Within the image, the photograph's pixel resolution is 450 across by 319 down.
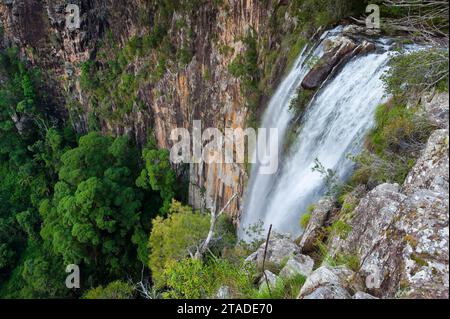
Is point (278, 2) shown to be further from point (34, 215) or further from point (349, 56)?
point (34, 215)

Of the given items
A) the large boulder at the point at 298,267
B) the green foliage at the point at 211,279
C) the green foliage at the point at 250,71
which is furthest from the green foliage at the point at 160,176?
the large boulder at the point at 298,267

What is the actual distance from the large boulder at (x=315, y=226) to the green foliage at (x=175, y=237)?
5.99 m

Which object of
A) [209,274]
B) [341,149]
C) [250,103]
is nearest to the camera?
[209,274]

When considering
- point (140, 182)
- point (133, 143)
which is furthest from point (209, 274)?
point (133, 143)

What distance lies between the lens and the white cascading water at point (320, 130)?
24.3ft

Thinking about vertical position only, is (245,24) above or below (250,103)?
above

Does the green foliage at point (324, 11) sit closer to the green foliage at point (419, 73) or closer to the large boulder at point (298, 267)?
the green foliage at point (419, 73)

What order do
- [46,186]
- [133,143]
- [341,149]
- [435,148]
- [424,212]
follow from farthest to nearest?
1. [46,186]
2. [133,143]
3. [341,149]
4. [435,148]
5. [424,212]

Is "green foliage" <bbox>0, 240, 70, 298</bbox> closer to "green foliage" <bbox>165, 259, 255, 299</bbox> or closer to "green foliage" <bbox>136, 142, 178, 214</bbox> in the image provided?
"green foliage" <bbox>136, 142, 178, 214</bbox>

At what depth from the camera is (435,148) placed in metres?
4.20

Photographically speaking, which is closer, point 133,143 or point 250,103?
point 250,103

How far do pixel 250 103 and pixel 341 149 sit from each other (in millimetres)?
5927

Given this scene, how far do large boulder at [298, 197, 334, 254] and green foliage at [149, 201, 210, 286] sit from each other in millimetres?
5992

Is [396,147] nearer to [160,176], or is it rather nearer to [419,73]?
[419,73]
